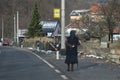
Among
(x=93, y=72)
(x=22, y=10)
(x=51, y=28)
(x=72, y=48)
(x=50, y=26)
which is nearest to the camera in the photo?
(x=93, y=72)

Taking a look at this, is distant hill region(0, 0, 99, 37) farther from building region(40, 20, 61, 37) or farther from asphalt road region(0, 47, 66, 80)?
asphalt road region(0, 47, 66, 80)

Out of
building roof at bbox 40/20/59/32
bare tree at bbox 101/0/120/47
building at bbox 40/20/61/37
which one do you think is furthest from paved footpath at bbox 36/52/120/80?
building roof at bbox 40/20/59/32

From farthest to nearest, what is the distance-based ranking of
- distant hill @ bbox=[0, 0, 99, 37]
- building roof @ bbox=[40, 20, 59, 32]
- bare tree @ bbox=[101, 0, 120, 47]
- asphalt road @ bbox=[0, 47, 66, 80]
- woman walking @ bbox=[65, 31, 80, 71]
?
distant hill @ bbox=[0, 0, 99, 37] → building roof @ bbox=[40, 20, 59, 32] → bare tree @ bbox=[101, 0, 120, 47] → woman walking @ bbox=[65, 31, 80, 71] → asphalt road @ bbox=[0, 47, 66, 80]

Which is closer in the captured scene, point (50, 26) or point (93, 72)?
point (93, 72)

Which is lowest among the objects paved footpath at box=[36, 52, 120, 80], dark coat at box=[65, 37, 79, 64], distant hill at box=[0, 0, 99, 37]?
paved footpath at box=[36, 52, 120, 80]

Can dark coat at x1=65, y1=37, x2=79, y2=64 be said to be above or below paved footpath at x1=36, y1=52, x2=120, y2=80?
above

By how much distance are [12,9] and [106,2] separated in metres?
113

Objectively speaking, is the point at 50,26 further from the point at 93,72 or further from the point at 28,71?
the point at 93,72

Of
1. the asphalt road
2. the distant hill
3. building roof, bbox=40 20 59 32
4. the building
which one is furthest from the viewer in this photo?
the distant hill

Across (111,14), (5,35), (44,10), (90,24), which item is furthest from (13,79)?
(44,10)

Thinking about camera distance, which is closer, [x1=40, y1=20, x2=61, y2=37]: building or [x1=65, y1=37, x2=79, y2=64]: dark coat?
[x1=65, y1=37, x2=79, y2=64]: dark coat

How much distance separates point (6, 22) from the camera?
154 metres

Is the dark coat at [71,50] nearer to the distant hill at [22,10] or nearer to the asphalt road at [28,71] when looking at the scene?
the asphalt road at [28,71]

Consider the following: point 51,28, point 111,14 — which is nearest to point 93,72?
point 111,14
